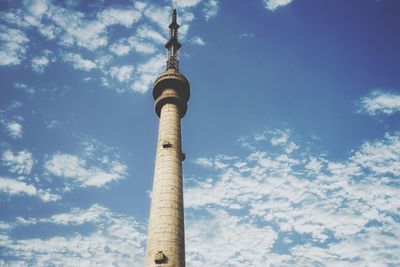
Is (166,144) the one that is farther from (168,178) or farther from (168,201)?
(168,201)

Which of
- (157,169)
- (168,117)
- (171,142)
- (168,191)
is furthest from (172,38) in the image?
(168,191)

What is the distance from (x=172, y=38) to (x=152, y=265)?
63.8 feet

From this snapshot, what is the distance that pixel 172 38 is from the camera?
2945cm

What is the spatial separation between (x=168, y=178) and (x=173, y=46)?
45.0 feet

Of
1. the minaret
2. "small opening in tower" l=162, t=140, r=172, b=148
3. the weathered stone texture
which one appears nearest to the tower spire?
the minaret

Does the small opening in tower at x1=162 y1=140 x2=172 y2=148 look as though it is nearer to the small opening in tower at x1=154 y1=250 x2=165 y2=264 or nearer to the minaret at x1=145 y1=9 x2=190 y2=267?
the minaret at x1=145 y1=9 x2=190 y2=267

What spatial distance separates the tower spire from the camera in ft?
92.0

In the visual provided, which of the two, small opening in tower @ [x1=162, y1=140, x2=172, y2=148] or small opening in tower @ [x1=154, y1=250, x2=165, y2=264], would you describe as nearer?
small opening in tower @ [x1=154, y1=250, x2=165, y2=264]

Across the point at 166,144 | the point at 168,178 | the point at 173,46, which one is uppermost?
the point at 173,46

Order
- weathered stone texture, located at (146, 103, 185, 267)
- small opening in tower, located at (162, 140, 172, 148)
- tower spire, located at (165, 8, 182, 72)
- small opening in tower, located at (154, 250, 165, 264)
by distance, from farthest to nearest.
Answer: tower spire, located at (165, 8, 182, 72), small opening in tower, located at (162, 140, 172, 148), weathered stone texture, located at (146, 103, 185, 267), small opening in tower, located at (154, 250, 165, 264)

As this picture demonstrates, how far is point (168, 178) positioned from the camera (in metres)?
20.1

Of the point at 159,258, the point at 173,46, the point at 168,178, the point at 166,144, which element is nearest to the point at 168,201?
the point at 168,178

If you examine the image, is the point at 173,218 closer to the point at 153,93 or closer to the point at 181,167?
the point at 181,167

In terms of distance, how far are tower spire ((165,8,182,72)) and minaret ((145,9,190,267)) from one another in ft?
0.45
